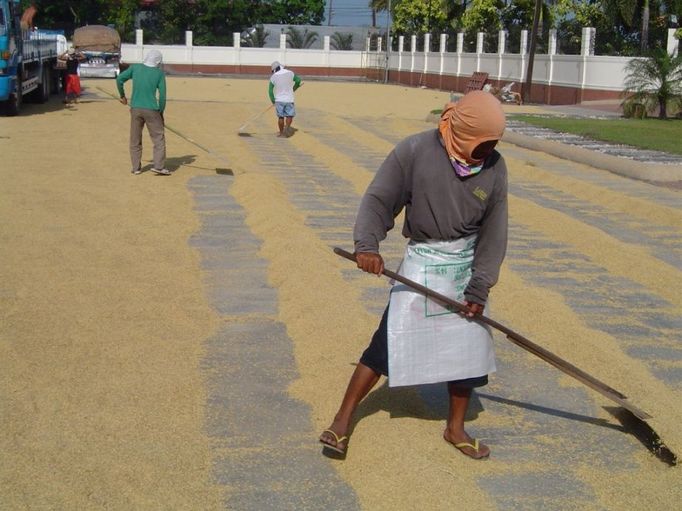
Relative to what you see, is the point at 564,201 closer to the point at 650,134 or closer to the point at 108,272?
the point at 108,272

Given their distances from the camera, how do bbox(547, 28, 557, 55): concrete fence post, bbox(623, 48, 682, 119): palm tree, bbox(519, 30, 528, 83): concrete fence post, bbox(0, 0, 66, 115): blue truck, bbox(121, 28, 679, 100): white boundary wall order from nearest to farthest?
bbox(0, 0, 66, 115): blue truck
bbox(623, 48, 682, 119): palm tree
bbox(121, 28, 679, 100): white boundary wall
bbox(547, 28, 557, 55): concrete fence post
bbox(519, 30, 528, 83): concrete fence post

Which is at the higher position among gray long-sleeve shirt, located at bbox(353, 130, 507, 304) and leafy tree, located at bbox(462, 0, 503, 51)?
leafy tree, located at bbox(462, 0, 503, 51)

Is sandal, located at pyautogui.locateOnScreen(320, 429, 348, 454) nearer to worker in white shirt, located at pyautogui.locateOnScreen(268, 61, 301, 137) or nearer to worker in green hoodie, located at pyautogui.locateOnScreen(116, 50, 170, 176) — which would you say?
worker in green hoodie, located at pyautogui.locateOnScreen(116, 50, 170, 176)

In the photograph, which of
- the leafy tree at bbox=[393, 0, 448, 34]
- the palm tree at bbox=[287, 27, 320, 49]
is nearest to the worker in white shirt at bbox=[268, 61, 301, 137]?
the leafy tree at bbox=[393, 0, 448, 34]

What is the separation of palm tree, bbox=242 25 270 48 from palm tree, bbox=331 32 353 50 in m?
4.59

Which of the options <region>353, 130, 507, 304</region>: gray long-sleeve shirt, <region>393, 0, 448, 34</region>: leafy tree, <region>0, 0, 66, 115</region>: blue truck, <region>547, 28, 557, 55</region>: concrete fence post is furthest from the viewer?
<region>393, 0, 448, 34</region>: leafy tree

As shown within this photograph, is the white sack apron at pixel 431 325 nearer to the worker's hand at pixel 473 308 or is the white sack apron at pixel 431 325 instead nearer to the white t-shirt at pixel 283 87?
the worker's hand at pixel 473 308

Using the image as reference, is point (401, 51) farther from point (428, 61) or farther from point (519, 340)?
point (519, 340)

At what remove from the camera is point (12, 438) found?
467cm

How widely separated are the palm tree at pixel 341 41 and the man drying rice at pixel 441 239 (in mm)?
62538

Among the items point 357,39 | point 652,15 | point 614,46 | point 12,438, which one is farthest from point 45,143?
point 357,39

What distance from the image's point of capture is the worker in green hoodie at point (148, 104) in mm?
13141

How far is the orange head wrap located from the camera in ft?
13.8

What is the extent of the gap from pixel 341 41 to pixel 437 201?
6275 cm
